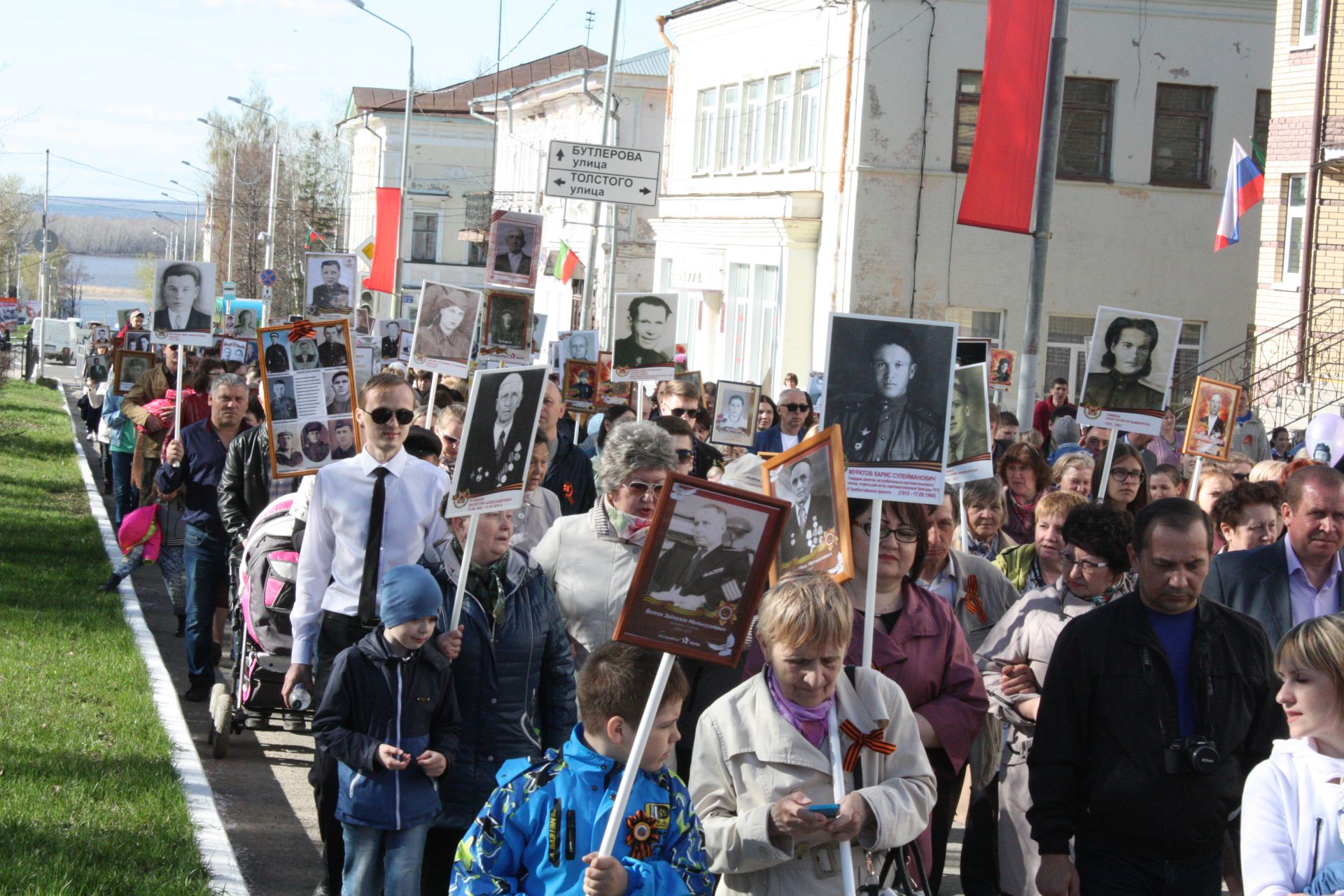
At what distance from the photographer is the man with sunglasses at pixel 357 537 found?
6.64 metres

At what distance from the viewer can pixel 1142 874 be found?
16.0ft

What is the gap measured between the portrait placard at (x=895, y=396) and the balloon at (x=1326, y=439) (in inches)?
265

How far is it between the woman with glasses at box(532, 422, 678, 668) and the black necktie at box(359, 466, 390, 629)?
0.92m

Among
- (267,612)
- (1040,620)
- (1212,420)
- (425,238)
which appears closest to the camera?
(1040,620)

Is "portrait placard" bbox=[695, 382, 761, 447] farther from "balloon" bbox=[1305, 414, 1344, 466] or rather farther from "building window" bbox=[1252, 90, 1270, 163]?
"building window" bbox=[1252, 90, 1270, 163]

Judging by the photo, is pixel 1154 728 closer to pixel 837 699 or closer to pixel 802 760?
pixel 837 699

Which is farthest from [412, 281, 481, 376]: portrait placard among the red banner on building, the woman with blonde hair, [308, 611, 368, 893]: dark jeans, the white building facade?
the white building facade

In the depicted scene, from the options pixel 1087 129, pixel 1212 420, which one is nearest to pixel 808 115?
pixel 1087 129

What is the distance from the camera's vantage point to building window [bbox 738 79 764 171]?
3619 cm

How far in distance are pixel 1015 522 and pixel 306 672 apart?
434 centimetres

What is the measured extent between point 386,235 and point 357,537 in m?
28.1

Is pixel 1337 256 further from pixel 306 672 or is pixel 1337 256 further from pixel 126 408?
pixel 306 672

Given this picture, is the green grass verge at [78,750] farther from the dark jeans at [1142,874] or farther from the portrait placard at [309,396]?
the dark jeans at [1142,874]

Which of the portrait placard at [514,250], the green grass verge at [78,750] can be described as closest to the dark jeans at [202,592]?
the green grass verge at [78,750]
